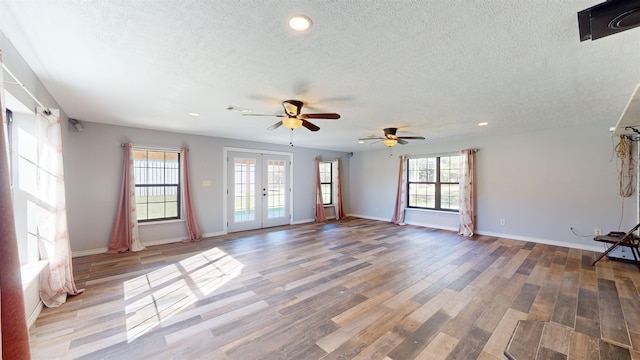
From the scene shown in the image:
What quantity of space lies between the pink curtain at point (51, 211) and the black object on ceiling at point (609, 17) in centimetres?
472

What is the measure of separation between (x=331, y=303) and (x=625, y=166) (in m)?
5.64

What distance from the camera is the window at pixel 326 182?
849 centimetres

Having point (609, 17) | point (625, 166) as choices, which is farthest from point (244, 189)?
point (625, 166)

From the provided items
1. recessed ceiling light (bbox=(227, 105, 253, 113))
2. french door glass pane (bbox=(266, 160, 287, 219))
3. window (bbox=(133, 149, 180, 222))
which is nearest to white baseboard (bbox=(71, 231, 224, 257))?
window (bbox=(133, 149, 180, 222))

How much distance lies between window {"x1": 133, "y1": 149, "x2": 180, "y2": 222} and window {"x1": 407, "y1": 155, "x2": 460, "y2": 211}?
20.4 feet

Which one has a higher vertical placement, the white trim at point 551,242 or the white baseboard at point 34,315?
the white baseboard at point 34,315

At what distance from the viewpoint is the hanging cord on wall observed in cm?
429

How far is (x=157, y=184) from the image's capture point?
17.4 feet

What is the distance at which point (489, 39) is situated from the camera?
1883mm

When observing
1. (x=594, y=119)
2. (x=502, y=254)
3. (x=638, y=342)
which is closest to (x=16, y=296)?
(x=638, y=342)

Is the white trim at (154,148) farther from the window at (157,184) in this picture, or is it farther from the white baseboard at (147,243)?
the white baseboard at (147,243)

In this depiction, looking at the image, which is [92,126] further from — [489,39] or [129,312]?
[489,39]

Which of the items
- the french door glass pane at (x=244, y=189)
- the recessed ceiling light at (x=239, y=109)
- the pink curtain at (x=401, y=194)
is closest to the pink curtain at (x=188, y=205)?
the french door glass pane at (x=244, y=189)

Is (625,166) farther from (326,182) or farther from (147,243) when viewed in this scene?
(147,243)
